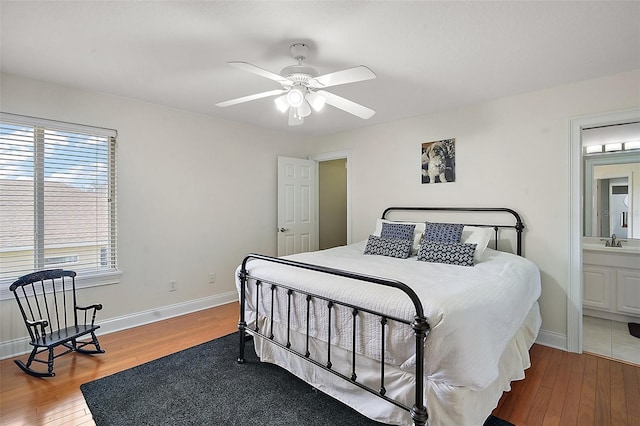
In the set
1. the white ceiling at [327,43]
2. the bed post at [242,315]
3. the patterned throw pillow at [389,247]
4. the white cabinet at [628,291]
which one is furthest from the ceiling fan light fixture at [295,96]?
the white cabinet at [628,291]

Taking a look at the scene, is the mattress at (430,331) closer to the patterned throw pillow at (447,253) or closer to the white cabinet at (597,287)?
the patterned throw pillow at (447,253)

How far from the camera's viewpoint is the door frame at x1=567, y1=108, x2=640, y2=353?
2.77m

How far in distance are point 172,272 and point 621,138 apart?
5.52m

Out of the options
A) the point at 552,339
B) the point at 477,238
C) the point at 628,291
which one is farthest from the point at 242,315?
the point at 628,291

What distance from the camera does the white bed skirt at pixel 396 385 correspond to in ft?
5.00

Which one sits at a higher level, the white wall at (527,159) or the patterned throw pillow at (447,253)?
the white wall at (527,159)

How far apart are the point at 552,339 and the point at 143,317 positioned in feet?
13.6

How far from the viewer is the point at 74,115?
116 inches

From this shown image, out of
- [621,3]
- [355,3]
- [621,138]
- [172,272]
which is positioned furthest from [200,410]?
[621,138]

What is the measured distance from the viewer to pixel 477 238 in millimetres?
2910

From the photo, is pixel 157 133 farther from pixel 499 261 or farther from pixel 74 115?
pixel 499 261

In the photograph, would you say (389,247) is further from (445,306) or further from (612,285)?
(612,285)

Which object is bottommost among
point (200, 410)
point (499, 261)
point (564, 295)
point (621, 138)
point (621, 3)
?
point (200, 410)

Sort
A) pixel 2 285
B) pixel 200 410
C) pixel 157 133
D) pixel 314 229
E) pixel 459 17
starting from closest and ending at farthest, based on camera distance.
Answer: pixel 459 17, pixel 200 410, pixel 2 285, pixel 157 133, pixel 314 229
